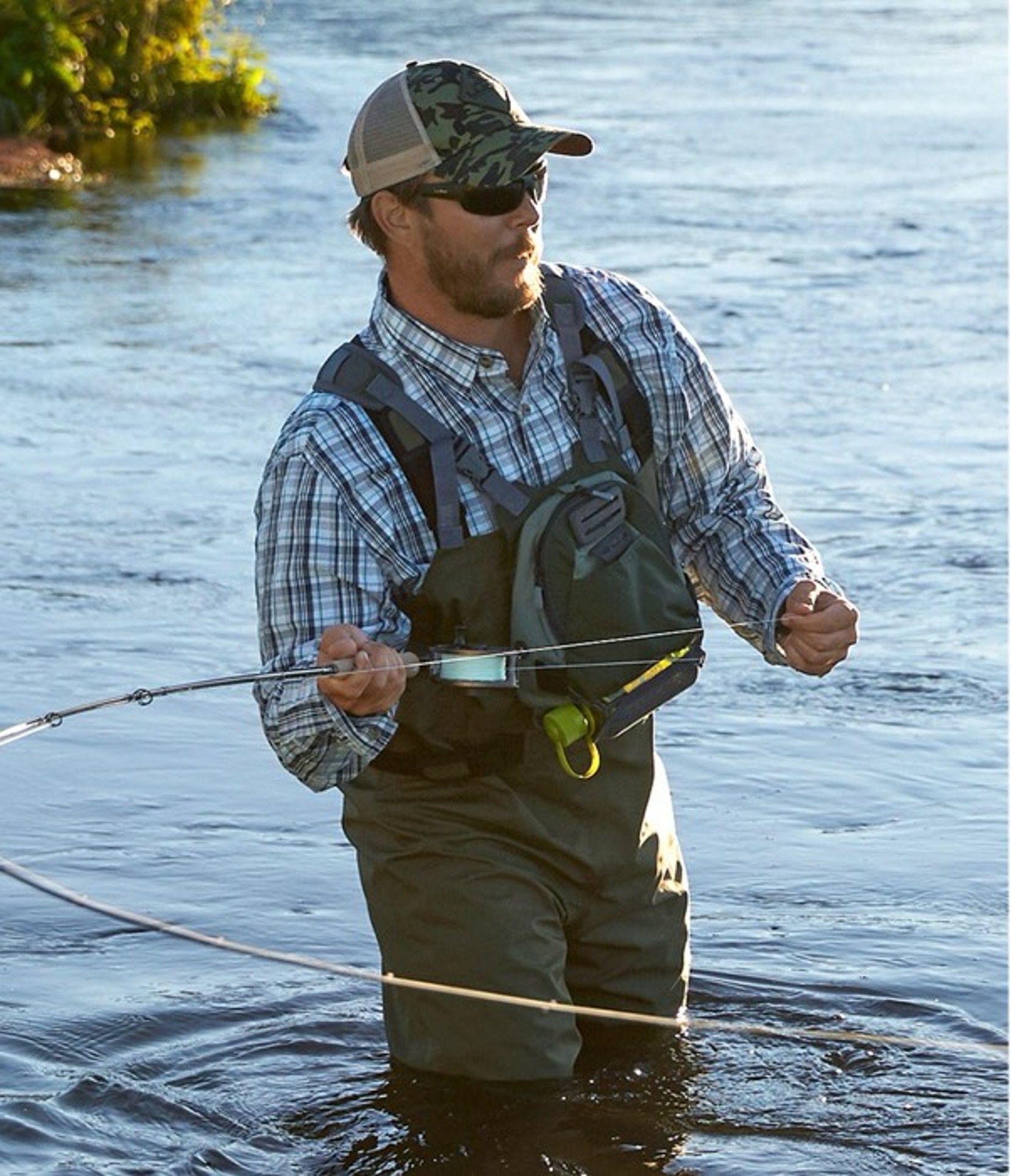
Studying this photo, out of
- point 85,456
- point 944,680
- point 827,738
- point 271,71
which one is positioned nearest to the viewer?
point 827,738

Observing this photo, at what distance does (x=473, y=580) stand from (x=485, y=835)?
40 cm

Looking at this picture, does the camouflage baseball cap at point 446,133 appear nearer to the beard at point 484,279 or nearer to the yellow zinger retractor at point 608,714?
the beard at point 484,279

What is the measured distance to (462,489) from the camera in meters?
3.68

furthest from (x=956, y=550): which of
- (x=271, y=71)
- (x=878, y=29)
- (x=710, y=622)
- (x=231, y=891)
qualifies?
(x=878, y=29)

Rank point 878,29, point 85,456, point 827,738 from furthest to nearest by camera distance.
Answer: point 878,29
point 85,456
point 827,738

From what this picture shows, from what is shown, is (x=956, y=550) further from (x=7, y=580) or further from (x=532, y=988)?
(x=532, y=988)

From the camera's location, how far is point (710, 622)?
24.7 ft

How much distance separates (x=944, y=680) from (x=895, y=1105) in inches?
105

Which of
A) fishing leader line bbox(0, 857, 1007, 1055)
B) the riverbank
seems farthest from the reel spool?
the riverbank

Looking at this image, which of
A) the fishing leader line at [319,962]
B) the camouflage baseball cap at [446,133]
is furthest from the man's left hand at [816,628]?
the camouflage baseball cap at [446,133]

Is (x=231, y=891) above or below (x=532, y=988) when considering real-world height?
below

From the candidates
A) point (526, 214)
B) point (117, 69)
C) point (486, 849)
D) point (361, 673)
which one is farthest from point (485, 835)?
point (117, 69)

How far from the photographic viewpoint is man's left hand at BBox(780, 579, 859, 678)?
146 inches

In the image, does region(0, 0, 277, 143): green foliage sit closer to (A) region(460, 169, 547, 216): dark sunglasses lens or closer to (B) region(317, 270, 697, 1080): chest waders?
(A) region(460, 169, 547, 216): dark sunglasses lens
